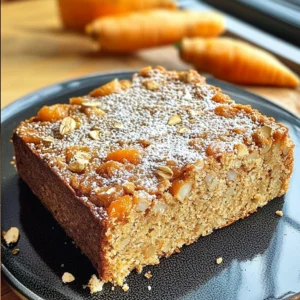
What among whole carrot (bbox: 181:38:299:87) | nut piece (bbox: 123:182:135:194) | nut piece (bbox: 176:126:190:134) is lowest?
whole carrot (bbox: 181:38:299:87)

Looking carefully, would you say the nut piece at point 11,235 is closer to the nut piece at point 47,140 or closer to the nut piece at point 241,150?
the nut piece at point 47,140

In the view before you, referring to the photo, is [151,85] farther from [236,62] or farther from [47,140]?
[236,62]

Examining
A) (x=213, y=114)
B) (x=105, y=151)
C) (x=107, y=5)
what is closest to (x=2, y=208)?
(x=105, y=151)

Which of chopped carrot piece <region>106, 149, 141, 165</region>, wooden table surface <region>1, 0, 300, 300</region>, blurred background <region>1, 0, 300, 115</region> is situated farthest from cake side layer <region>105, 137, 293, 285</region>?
blurred background <region>1, 0, 300, 115</region>

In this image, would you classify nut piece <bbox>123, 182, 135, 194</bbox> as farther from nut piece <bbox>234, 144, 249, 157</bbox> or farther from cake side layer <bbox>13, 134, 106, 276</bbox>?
nut piece <bbox>234, 144, 249, 157</bbox>

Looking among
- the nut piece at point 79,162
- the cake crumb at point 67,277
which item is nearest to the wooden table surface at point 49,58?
the nut piece at point 79,162
